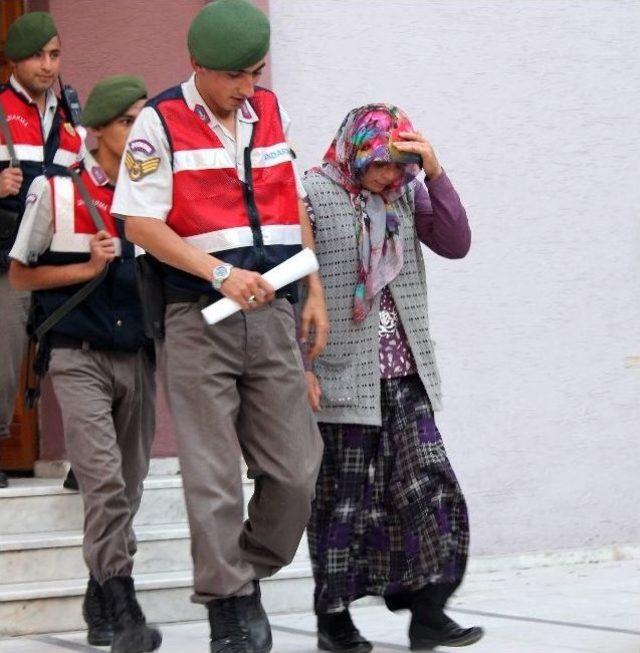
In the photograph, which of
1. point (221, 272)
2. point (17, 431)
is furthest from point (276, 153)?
point (17, 431)

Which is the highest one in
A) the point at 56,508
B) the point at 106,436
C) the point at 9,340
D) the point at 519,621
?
the point at 9,340

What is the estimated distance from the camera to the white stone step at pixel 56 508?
19.6 feet

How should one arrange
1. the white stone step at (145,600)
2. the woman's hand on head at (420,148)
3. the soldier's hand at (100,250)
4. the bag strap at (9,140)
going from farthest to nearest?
the bag strap at (9,140) < the white stone step at (145,600) < the soldier's hand at (100,250) < the woman's hand on head at (420,148)

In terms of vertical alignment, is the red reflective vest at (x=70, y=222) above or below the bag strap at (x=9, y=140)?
below

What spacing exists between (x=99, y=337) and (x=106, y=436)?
31 centimetres

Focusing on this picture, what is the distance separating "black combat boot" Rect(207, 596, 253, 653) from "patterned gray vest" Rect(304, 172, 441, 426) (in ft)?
2.45

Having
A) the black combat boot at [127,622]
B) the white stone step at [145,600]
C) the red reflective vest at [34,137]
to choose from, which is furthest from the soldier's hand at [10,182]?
the black combat boot at [127,622]

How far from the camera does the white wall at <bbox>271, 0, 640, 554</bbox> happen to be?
22.9ft

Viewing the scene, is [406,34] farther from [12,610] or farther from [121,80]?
[12,610]

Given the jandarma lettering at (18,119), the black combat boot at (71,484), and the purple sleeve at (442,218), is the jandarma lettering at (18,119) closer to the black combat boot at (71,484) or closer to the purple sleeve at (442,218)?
the black combat boot at (71,484)

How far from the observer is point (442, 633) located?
4652 mm

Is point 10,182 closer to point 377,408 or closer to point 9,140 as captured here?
point 9,140

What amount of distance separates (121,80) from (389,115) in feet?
3.24

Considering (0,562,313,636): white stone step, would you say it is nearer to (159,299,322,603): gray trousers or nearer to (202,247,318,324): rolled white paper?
(159,299,322,603): gray trousers
